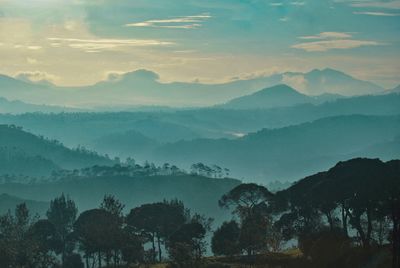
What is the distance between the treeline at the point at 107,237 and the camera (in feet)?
274

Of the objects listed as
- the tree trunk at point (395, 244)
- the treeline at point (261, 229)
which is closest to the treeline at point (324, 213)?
the treeline at point (261, 229)

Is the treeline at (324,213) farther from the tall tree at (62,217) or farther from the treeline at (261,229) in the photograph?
the tall tree at (62,217)

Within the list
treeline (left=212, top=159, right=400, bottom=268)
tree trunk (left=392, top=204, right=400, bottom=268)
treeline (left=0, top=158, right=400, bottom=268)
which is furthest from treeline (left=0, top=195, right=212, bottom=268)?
tree trunk (left=392, top=204, right=400, bottom=268)

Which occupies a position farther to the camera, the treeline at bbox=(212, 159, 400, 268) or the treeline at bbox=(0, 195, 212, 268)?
the treeline at bbox=(0, 195, 212, 268)

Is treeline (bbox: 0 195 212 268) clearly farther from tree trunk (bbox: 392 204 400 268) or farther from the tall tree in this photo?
tree trunk (bbox: 392 204 400 268)

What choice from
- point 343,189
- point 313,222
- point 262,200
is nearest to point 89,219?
point 262,200

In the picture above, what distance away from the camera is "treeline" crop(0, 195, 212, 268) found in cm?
8344

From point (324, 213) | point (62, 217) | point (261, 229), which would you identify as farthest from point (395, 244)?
point (62, 217)

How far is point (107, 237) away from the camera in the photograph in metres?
92.0

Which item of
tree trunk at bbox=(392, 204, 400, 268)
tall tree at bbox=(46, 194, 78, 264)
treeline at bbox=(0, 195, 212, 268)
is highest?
tall tree at bbox=(46, 194, 78, 264)

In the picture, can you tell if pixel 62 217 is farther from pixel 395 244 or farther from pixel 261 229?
pixel 395 244

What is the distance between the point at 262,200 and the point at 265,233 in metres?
13.0

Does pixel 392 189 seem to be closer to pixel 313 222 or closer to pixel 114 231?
pixel 313 222

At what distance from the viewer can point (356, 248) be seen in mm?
64125
